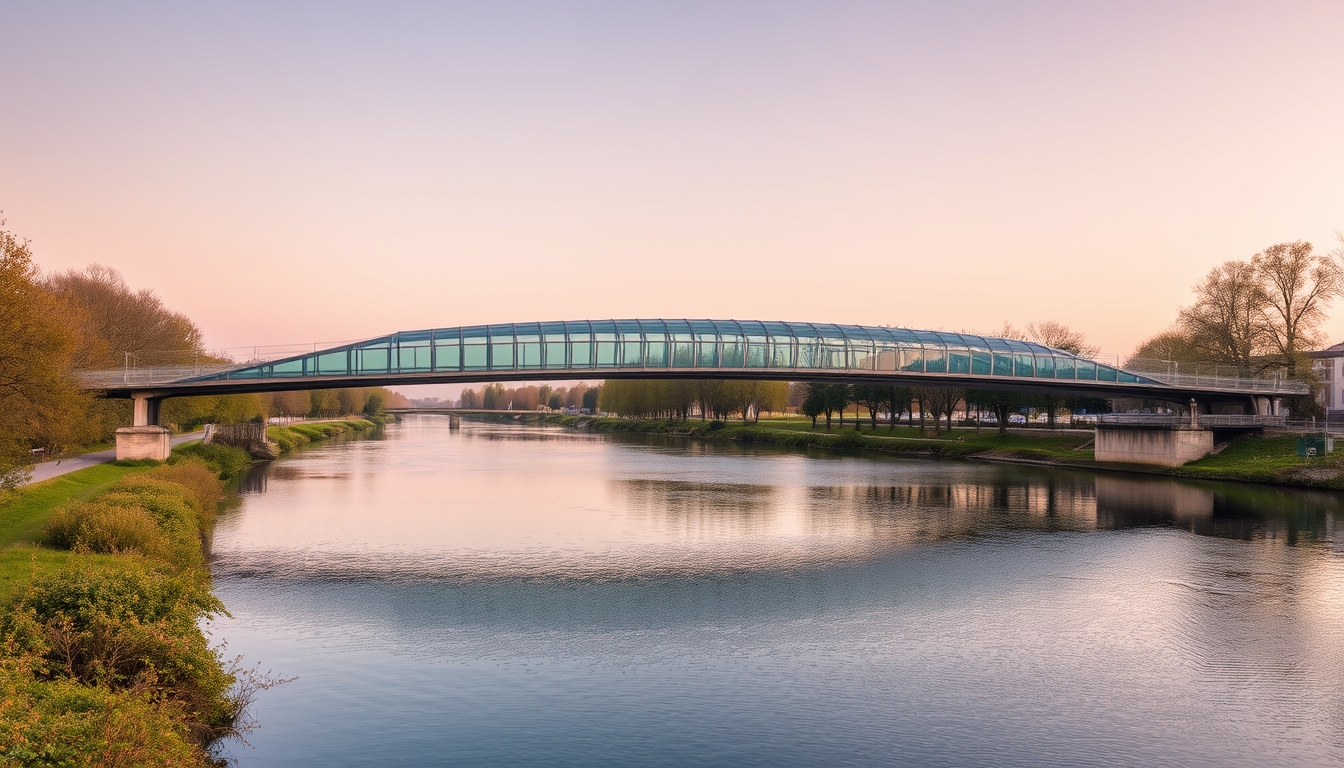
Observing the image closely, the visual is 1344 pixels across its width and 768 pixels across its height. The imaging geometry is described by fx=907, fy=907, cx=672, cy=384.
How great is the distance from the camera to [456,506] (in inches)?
1703

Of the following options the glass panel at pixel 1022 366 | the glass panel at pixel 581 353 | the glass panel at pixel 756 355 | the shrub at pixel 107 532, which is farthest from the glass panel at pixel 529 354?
the glass panel at pixel 1022 366

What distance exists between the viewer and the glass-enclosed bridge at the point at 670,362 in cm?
4984

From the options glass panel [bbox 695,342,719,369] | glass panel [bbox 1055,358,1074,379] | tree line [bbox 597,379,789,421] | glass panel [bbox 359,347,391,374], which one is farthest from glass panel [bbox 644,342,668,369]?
tree line [bbox 597,379,789,421]

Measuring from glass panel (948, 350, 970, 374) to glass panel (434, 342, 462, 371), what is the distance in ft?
104

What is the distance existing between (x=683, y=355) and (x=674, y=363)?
0.85 metres

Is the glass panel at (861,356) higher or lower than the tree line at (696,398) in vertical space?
higher

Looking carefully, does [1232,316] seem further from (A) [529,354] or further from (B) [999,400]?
(A) [529,354]

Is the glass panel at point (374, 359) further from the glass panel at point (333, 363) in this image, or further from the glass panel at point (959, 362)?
the glass panel at point (959, 362)

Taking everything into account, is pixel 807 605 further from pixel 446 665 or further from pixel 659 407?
pixel 659 407

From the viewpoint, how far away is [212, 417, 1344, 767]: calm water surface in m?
14.3

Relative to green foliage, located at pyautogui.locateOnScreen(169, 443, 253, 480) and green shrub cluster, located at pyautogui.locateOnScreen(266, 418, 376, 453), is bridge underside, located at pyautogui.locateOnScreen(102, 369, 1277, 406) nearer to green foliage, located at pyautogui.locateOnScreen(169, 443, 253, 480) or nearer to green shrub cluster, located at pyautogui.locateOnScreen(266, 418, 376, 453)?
green foliage, located at pyautogui.locateOnScreen(169, 443, 253, 480)

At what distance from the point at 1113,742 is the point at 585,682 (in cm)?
891

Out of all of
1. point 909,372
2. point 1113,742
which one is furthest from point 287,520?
point 909,372

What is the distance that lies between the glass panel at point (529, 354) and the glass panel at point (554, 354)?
47cm
